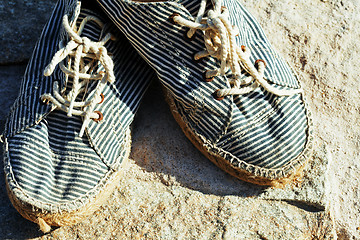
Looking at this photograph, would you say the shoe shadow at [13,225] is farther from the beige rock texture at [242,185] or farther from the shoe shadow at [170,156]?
the shoe shadow at [170,156]

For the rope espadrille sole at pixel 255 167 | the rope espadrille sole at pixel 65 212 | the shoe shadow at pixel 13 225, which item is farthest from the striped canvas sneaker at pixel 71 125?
the rope espadrille sole at pixel 255 167

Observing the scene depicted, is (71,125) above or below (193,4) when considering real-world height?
below

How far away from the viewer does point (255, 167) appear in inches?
62.0

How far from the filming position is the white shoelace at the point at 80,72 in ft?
5.13

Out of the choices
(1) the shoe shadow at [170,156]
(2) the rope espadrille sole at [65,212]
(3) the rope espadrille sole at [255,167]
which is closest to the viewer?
(2) the rope espadrille sole at [65,212]

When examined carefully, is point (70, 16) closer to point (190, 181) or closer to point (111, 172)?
point (111, 172)

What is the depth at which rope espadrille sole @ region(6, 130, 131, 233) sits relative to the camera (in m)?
1.47

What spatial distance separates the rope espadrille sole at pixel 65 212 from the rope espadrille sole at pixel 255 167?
0.33 m

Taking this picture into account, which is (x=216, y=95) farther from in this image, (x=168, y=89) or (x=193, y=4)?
(x=193, y=4)

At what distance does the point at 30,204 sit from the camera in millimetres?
1452

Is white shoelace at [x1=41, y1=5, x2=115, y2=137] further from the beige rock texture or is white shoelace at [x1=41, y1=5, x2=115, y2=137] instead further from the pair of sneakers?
the beige rock texture

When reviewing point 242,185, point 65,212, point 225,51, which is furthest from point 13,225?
point 225,51

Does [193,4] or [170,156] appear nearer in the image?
[193,4]

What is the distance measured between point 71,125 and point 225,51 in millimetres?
635
